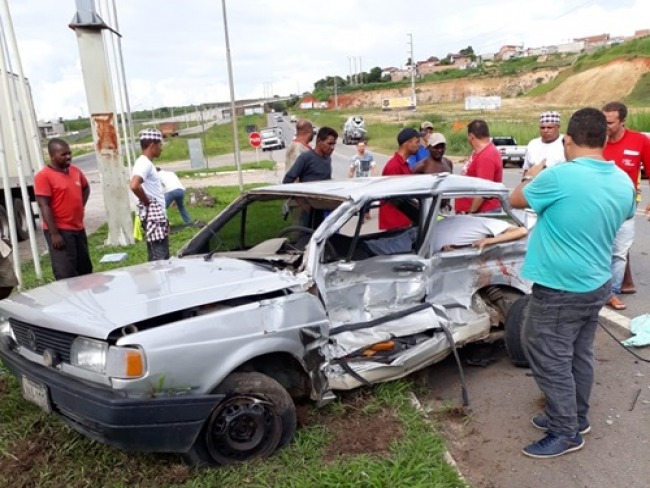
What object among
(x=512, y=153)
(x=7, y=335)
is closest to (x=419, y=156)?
(x=7, y=335)

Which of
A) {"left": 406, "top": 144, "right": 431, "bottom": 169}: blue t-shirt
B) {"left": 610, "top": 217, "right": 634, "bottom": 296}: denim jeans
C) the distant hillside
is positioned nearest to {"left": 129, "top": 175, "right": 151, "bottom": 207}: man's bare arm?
{"left": 406, "top": 144, "right": 431, "bottom": 169}: blue t-shirt

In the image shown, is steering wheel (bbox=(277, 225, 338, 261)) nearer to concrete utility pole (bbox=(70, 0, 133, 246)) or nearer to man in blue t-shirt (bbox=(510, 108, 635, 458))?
man in blue t-shirt (bbox=(510, 108, 635, 458))

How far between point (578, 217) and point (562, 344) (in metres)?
0.67

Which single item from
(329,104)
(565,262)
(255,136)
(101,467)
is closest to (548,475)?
(565,262)

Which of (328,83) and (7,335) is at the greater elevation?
(328,83)

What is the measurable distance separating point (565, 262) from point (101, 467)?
2620 mm

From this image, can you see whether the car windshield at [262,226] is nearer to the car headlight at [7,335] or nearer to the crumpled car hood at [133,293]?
the crumpled car hood at [133,293]

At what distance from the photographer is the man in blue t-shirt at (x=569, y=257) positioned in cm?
278

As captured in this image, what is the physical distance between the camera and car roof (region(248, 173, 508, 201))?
370cm

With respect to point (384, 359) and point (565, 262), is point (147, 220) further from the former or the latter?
point (565, 262)

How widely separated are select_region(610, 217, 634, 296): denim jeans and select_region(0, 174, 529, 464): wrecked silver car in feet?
3.60

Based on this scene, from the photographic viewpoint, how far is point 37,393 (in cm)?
290

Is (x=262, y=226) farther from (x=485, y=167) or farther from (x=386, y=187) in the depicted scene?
(x=485, y=167)

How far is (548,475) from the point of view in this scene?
289cm
